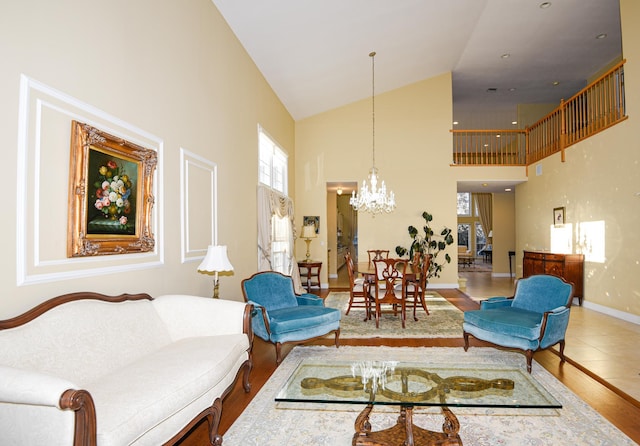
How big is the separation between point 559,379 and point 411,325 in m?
2.12

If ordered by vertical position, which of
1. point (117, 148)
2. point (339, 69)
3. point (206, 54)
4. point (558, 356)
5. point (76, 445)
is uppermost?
point (339, 69)

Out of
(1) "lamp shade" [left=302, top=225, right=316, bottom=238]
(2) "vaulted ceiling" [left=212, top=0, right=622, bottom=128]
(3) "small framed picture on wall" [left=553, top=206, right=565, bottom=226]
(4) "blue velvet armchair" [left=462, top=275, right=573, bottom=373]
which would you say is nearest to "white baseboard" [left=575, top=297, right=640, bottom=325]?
(3) "small framed picture on wall" [left=553, top=206, right=565, bottom=226]

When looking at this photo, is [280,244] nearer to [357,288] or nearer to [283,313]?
[357,288]

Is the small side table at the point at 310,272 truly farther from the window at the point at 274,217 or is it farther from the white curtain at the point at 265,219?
the white curtain at the point at 265,219

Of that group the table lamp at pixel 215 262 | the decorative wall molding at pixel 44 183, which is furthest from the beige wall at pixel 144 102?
the table lamp at pixel 215 262

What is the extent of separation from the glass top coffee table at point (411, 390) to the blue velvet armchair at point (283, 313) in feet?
4.27

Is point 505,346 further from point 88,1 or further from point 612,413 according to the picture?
point 88,1

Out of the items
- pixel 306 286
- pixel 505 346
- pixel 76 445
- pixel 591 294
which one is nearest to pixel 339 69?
pixel 306 286

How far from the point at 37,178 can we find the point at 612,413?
4.10 meters

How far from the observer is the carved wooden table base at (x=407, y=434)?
6.98 feet

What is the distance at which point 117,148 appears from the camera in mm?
2701

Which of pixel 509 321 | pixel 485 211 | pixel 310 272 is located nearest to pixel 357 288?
pixel 509 321

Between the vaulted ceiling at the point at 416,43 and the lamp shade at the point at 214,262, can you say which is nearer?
the lamp shade at the point at 214,262

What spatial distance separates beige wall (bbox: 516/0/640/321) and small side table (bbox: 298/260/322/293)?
5.23 m
